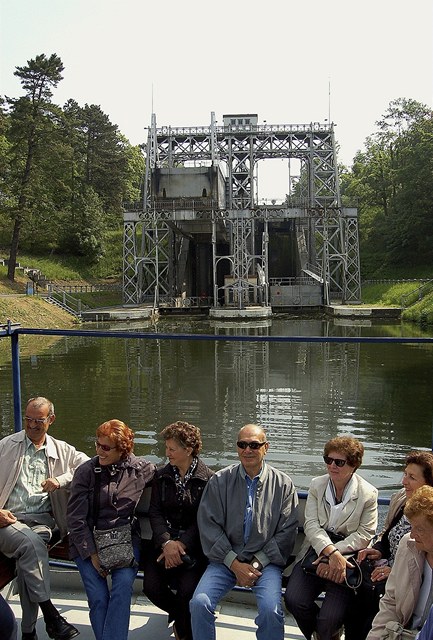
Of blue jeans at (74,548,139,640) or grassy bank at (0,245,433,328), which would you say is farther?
grassy bank at (0,245,433,328)

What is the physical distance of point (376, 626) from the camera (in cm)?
270

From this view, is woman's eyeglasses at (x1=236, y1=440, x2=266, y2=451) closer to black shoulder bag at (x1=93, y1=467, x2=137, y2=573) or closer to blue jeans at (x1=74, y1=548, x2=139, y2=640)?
black shoulder bag at (x1=93, y1=467, x2=137, y2=573)

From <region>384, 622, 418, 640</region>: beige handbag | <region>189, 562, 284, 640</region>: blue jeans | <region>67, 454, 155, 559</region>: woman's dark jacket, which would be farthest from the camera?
<region>67, 454, 155, 559</region>: woman's dark jacket

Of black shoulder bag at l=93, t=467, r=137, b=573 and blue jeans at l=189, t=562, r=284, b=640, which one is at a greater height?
black shoulder bag at l=93, t=467, r=137, b=573

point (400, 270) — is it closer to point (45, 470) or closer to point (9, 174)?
point (9, 174)

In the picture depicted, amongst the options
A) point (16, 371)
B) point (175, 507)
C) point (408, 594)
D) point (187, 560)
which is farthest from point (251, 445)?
point (16, 371)

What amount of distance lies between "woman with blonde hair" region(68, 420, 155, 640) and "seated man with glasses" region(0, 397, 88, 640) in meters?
0.20

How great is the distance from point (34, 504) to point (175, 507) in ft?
2.81

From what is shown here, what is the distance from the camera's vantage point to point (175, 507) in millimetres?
3506

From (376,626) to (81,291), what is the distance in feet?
145

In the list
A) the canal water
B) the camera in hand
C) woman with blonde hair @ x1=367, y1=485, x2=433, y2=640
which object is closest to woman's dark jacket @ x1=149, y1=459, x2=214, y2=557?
the camera in hand

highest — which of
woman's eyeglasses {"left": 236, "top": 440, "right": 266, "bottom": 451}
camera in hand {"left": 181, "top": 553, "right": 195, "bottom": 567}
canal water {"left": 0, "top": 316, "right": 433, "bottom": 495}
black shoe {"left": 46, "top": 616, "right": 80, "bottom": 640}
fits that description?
woman's eyeglasses {"left": 236, "top": 440, "right": 266, "bottom": 451}

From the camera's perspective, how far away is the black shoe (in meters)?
3.26

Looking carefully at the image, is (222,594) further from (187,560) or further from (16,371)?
(16,371)
